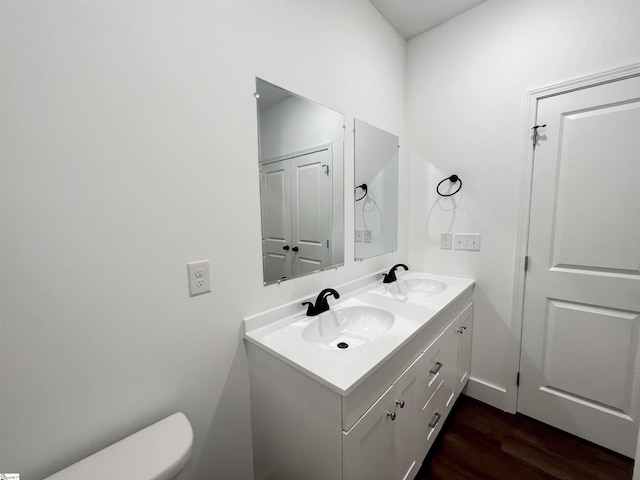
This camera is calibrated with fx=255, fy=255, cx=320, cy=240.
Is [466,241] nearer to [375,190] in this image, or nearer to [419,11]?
[375,190]

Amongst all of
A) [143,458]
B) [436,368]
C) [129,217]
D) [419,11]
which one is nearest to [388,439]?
[436,368]

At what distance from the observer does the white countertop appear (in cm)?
81

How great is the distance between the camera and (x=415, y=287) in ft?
6.47

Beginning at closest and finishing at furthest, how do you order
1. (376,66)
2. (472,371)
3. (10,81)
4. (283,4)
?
(10,81), (283,4), (376,66), (472,371)

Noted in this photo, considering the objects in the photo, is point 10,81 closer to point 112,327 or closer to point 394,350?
point 112,327

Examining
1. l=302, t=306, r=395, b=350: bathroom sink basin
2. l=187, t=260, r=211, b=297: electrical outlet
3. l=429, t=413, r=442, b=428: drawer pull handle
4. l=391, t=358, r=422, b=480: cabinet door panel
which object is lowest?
l=429, t=413, r=442, b=428: drawer pull handle

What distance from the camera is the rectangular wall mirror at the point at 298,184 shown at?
3.75 feet

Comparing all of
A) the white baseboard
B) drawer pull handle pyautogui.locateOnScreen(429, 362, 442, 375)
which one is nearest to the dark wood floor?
the white baseboard

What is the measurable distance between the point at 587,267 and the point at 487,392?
1.08 m

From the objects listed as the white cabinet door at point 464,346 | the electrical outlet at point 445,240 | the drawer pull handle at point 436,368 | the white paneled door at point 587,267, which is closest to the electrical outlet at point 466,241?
the electrical outlet at point 445,240

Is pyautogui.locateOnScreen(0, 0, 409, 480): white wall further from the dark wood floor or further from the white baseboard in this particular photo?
the white baseboard

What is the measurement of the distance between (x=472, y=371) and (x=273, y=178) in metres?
2.02

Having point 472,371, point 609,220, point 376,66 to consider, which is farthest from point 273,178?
point 472,371

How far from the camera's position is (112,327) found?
77cm
